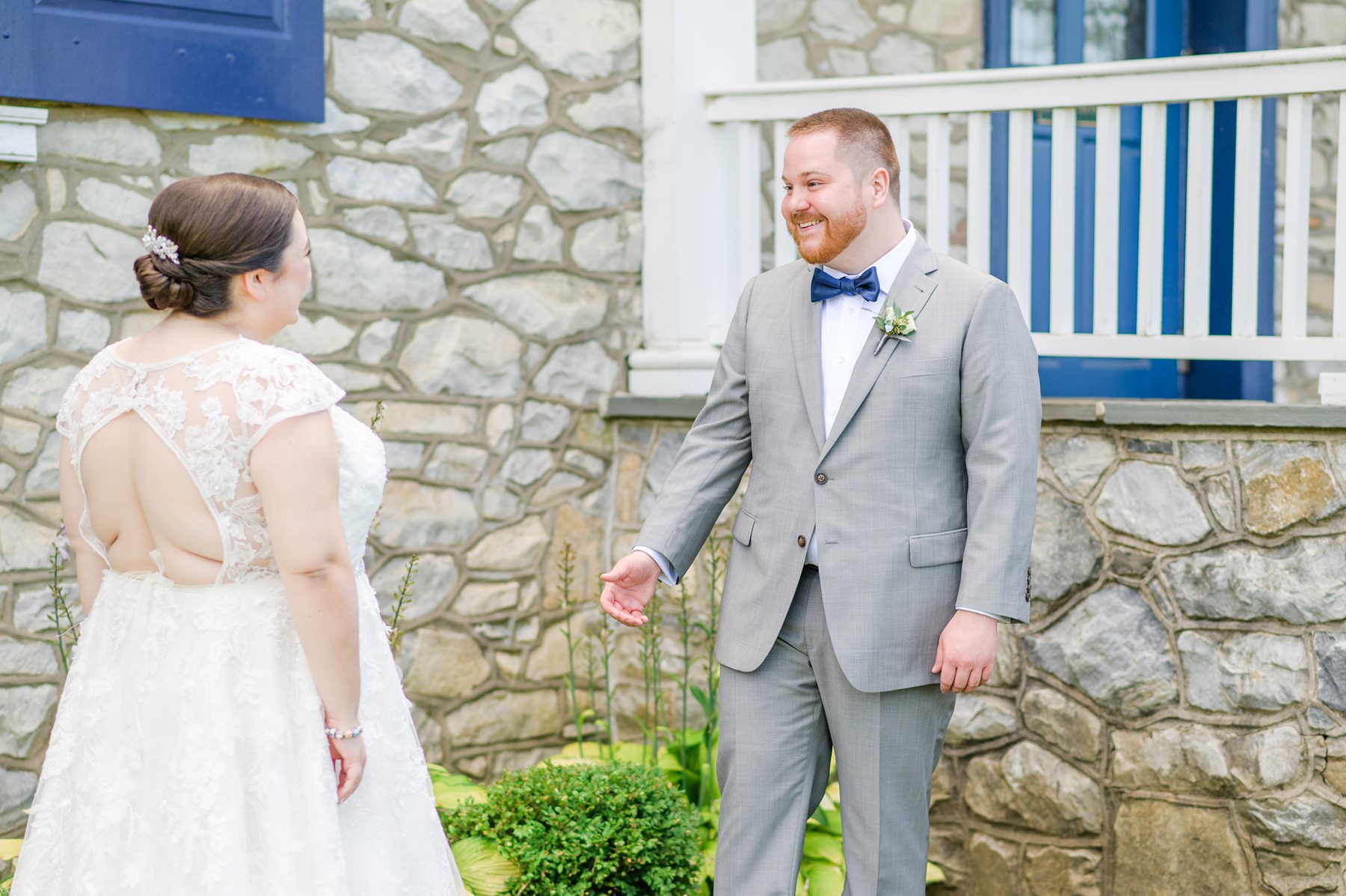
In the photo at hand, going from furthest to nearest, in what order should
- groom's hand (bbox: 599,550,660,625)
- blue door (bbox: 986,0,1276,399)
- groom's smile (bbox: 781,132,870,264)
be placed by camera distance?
1. blue door (bbox: 986,0,1276,399)
2. groom's hand (bbox: 599,550,660,625)
3. groom's smile (bbox: 781,132,870,264)

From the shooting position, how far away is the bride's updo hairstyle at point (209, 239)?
79.0 inches

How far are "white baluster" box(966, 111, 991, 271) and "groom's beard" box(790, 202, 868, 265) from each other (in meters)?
1.68

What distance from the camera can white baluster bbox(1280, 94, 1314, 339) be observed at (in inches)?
146

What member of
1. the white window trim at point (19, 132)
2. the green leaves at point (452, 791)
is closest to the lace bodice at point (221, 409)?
the green leaves at point (452, 791)

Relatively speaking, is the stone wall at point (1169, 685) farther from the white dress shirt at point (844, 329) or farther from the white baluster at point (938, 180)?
the white dress shirt at point (844, 329)

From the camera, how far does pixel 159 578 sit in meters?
2.10

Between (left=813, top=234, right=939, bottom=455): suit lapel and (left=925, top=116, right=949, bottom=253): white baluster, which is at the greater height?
(left=925, top=116, right=949, bottom=253): white baluster

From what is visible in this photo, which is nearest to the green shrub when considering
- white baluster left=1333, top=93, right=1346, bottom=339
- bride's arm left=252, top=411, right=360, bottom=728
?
bride's arm left=252, top=411, right=360, bottom=728

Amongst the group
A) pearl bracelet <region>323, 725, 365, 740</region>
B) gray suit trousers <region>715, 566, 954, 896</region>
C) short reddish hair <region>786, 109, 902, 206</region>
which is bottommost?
gray suit trousers <region>715, 566, 954, 896</region>

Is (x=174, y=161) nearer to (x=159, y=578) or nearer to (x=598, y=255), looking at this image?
(x=598, y=255)

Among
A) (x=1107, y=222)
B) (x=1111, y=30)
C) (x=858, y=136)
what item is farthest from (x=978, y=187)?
(x=1111, y=30)

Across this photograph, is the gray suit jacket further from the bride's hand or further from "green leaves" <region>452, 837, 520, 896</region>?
"green leaves" <region>452, 837, 520, 896</region>

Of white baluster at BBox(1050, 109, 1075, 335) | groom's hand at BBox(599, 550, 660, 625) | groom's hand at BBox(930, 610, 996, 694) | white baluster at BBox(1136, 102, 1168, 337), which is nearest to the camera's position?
groom's hand at BBox(930, 610, 996, 694)

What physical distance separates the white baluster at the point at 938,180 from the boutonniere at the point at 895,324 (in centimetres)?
175
